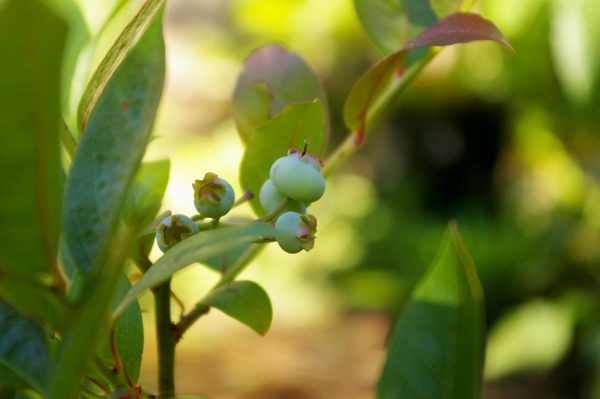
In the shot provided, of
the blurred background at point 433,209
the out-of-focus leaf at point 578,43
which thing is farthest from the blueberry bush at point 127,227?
the out-of-focus leaf at point 578,43

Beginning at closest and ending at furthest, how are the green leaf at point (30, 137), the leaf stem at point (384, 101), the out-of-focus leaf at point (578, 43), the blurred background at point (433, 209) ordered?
the green leaf at point (30, 137), the leaf stem at point (384, 101), the out-of-focus leaf at point (578, 43), the blurred background at point (433, 209)

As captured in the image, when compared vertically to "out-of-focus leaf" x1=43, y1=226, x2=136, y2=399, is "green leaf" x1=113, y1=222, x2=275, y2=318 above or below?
above

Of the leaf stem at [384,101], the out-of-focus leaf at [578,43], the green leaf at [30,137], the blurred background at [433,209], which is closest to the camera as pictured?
the green leaf at [30,137]

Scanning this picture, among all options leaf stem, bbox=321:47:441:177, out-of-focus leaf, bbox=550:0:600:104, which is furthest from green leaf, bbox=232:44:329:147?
out-of-focus leaf, bbox=550:0:600:104

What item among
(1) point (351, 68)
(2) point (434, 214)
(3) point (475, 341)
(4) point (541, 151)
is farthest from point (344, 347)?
(3) point (475, 341)

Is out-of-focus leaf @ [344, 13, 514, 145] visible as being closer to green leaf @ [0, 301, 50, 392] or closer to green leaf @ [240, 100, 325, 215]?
green leaf @ [240, 100, 325, 215]

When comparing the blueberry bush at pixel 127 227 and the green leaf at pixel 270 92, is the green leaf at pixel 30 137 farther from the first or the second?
the green leaf at pixel 270 92

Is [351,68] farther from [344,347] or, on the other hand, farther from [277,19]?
[344,347]
